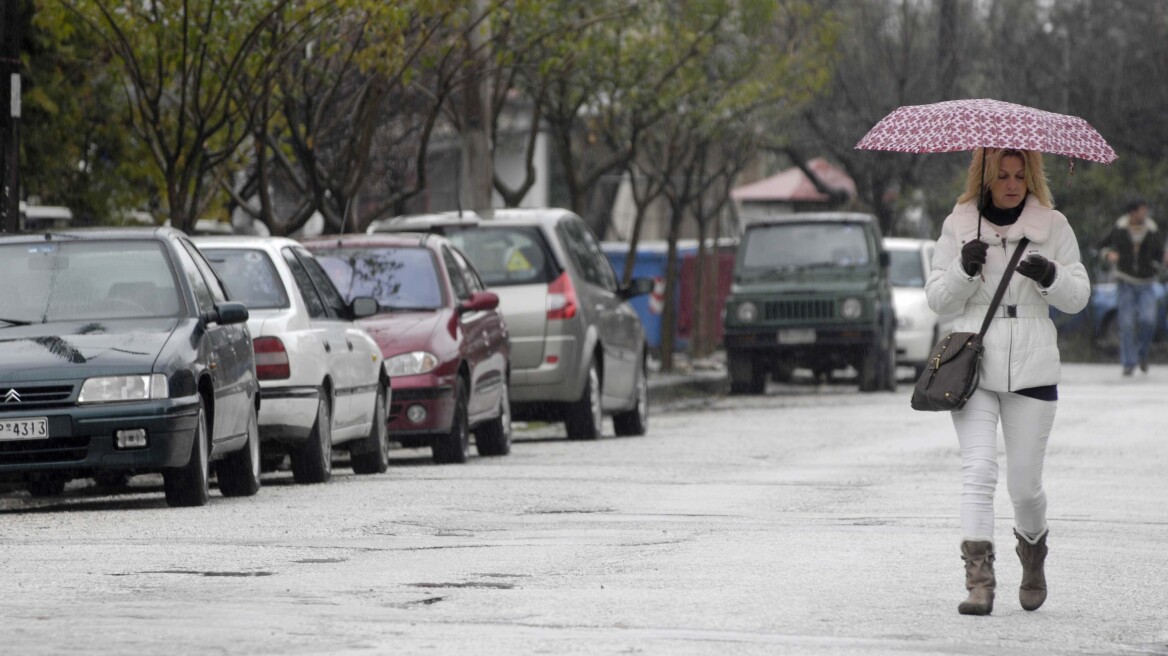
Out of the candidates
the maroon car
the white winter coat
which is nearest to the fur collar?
the white winter coat

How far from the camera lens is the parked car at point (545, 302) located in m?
17.9

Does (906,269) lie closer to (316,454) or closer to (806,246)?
(806,246)

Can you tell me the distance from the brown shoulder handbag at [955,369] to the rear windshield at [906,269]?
21517mm

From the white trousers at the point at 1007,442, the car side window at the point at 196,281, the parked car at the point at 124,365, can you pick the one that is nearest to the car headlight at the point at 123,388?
the parked car at the point at 124,365

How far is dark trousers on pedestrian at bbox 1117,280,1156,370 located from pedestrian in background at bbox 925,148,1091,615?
20330 mm

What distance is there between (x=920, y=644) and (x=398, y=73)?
1351 cm

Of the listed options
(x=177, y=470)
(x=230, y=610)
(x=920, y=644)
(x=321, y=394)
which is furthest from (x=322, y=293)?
(x=920, y=644)

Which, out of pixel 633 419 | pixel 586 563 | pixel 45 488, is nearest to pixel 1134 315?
pixel 633 419

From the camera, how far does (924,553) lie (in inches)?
384

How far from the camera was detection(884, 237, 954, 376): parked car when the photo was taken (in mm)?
28812

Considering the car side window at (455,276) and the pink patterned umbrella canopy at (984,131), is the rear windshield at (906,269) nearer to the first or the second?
the car side window at (455,276)

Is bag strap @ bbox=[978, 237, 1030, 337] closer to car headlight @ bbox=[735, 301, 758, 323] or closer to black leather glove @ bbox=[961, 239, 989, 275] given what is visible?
black leather glove @ bbox=[961, 239, 989, 275]

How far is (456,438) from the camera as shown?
15664 mm

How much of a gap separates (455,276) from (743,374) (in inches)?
440
